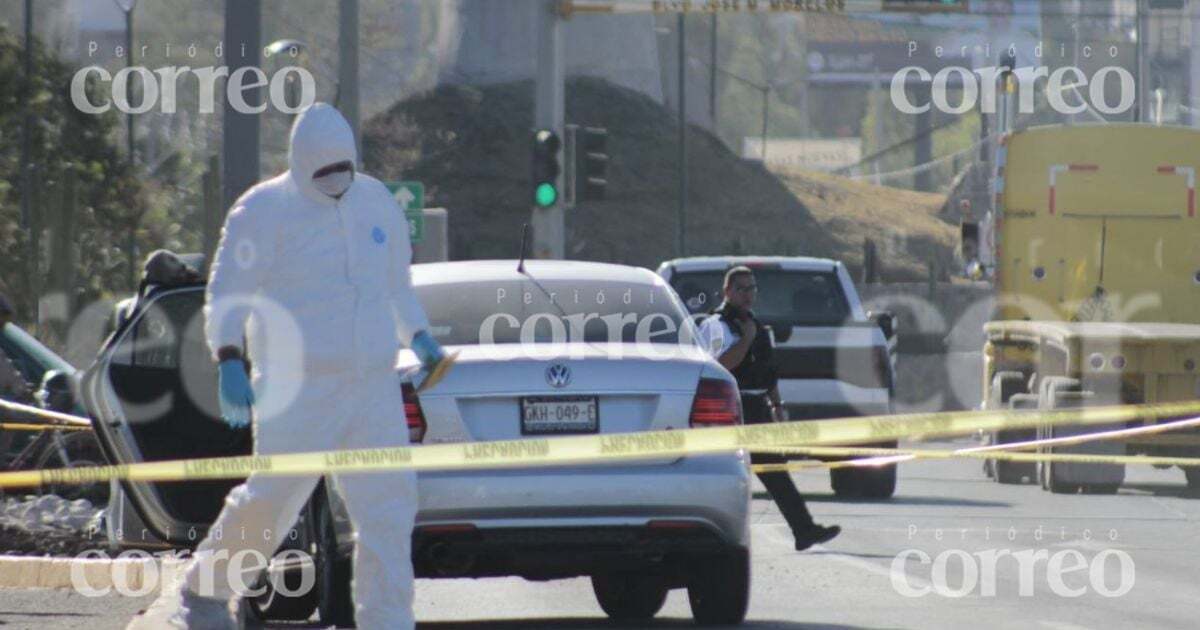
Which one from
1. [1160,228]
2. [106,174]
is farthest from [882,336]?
[106,174]

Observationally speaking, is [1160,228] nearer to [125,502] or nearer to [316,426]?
[125,502]

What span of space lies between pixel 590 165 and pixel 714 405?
52.8 feet

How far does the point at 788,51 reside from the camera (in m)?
144

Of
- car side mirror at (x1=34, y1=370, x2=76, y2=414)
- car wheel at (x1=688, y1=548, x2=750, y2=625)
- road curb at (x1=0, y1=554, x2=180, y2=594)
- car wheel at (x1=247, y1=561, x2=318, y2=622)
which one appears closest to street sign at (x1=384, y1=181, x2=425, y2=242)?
car side mirror at (x1=34, y1=370, x2=76, y2=414)

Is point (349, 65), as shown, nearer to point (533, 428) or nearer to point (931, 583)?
point (931, 583)

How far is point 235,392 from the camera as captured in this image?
8.31m

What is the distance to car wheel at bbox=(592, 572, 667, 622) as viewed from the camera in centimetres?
1138

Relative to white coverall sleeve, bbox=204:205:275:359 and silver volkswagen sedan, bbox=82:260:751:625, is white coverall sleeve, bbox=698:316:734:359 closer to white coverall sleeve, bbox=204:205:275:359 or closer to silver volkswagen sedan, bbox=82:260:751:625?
silver volkswagen sedan, bbox=82:260:751:625

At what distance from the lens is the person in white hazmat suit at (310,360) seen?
8.25 m

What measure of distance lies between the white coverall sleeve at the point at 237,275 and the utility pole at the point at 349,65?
51.8 ft

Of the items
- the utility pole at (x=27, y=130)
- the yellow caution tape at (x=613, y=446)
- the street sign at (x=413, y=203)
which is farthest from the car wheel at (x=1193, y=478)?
the utility pole at (x=27, y=130)

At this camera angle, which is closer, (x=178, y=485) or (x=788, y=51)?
(x=178, y=485)

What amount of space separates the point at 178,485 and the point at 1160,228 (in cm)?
1446

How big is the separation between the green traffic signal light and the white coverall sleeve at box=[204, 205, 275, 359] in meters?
17.4
